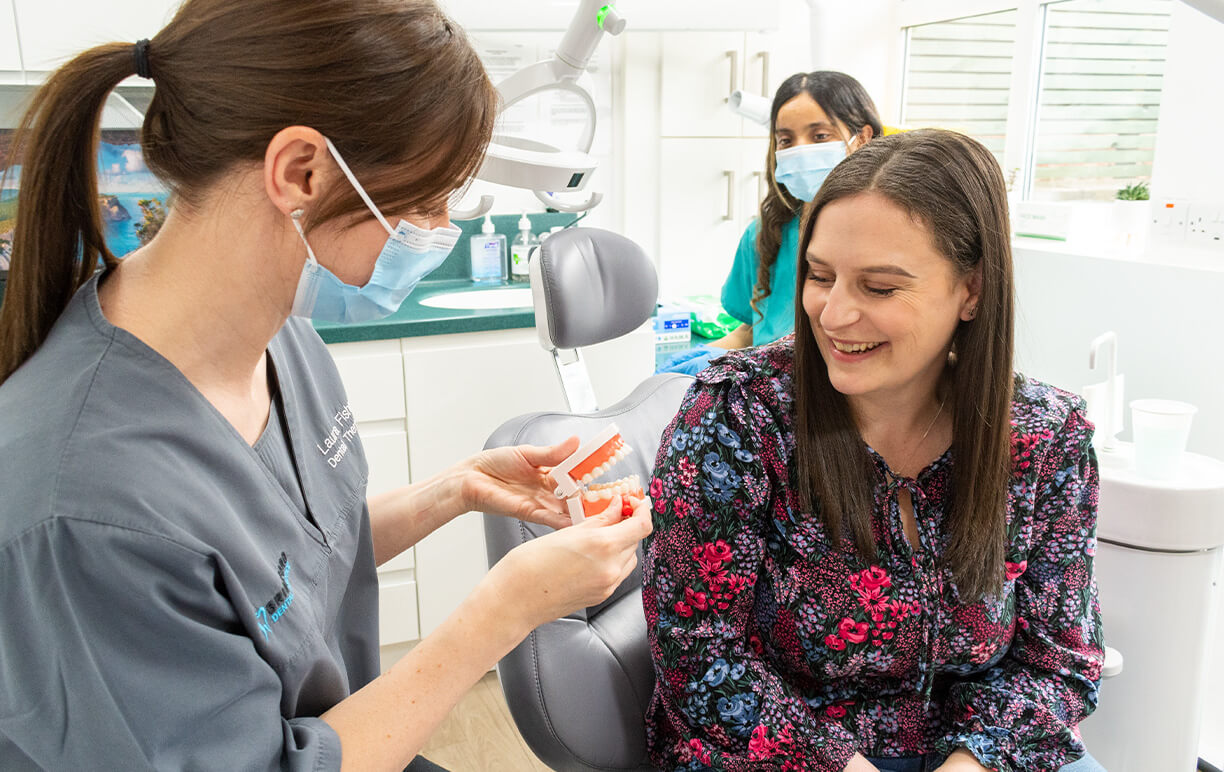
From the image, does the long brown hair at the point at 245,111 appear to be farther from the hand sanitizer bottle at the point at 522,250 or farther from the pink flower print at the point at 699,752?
the hand sanitizer bottle at the point at 522,250

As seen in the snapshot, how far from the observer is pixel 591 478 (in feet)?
3.52

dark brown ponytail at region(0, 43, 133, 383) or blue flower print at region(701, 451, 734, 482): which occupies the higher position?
dark brown ponytail at region(0, 43, 133, 383)

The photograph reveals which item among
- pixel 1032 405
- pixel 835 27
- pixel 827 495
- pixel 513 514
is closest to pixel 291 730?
pixel 513 514

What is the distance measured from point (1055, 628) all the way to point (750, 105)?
6.02ft

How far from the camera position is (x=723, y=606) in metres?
1.14

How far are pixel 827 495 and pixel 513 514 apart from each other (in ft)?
1.36

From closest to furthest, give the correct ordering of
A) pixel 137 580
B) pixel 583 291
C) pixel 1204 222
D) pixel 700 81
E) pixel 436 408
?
pixel 137 580 → pixel 583 291 → pixel 1204 222 → pixel 436 408 → pixel 700 81

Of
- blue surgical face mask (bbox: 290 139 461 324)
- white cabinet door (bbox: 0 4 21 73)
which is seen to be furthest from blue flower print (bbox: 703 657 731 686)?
white cabinet door (bbox: 0 4 21 73)

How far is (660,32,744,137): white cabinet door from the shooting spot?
308cm

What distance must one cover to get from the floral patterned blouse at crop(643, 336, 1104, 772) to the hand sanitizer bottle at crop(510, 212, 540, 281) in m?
1.73

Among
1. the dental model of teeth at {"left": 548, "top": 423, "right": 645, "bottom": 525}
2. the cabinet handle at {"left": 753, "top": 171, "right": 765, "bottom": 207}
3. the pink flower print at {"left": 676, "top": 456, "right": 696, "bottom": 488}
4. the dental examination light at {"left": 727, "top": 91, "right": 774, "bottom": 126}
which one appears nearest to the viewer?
the dental model of teeth at {"left": 548, "top": 423, "right": 645, "bottom": 525}

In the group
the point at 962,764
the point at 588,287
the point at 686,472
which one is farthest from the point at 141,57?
the point at 962,764

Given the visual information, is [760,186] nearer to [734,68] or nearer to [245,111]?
[734,68]

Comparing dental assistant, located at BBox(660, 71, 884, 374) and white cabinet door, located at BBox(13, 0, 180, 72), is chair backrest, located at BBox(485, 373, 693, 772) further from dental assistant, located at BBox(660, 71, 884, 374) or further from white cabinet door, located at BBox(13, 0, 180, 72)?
white cabinet door, located at BBox(13, 0, 180, 72)
